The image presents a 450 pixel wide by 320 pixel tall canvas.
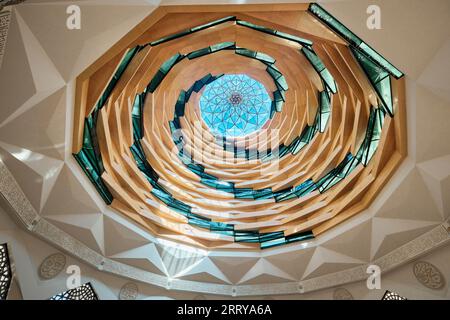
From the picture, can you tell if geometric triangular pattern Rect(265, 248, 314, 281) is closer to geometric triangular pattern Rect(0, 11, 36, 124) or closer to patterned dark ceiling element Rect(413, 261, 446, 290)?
patterned dark ceiling element Rect(413, 261, 446, 290)

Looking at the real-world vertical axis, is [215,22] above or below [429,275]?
above

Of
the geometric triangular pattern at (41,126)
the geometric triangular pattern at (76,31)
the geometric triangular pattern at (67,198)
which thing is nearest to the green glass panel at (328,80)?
the geometric triangular pattern at (76,31)

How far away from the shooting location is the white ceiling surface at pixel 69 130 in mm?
6176

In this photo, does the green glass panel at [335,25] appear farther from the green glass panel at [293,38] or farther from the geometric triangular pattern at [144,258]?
the geometric triangular pattern at [144,258]

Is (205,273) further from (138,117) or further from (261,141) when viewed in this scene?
(261,141)

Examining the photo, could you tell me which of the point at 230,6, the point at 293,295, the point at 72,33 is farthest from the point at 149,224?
the point at 230,6

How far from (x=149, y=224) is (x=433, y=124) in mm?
11402

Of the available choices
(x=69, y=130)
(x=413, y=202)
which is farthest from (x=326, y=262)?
(x=69, y=130)

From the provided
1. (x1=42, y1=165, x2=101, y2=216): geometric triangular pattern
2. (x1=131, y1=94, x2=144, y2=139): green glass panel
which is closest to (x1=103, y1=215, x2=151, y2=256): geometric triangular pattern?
(x1=42, y1=165, x2=101, y2=216): geometric triangular pattern

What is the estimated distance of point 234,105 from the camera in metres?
25.0

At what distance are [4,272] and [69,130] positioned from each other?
16.2ft

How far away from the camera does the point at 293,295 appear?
1231 cm

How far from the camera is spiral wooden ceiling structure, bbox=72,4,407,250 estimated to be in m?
8.62

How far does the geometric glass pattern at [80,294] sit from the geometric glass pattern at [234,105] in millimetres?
15530
